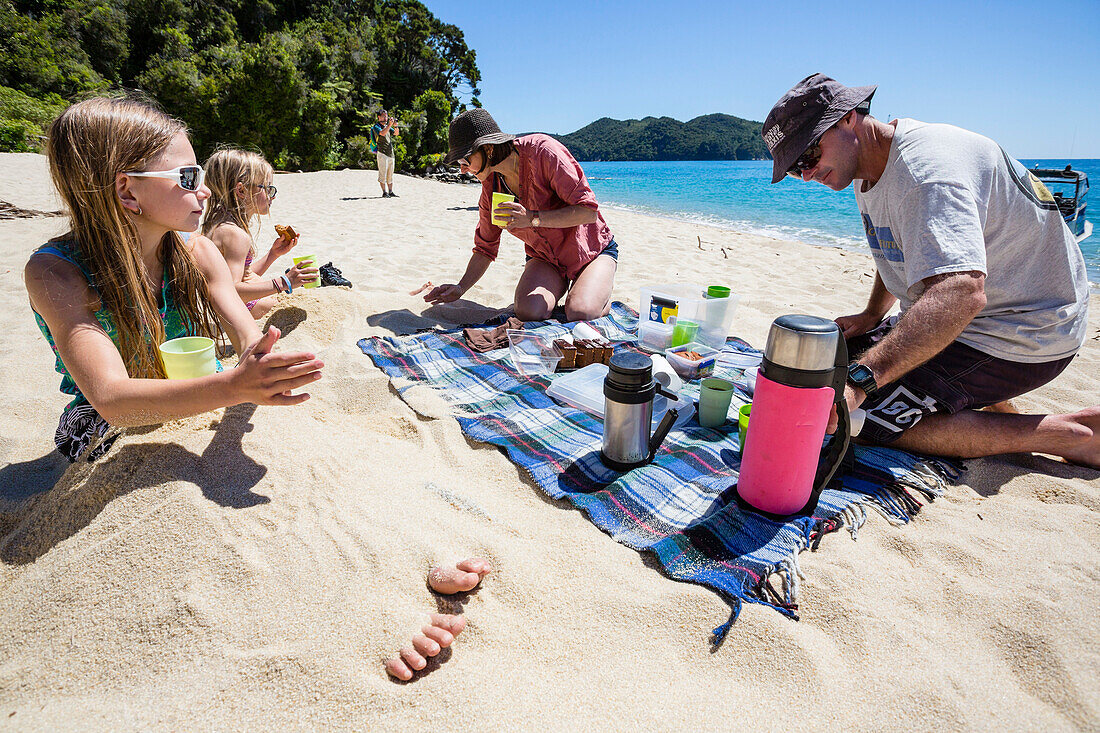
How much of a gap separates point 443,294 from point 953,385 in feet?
10.7

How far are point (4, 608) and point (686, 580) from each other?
1.93 m

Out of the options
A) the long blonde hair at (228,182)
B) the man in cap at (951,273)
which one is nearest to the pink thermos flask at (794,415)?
the man in cap at (951,273)

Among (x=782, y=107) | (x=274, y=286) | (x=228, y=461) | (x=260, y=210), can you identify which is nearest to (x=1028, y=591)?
(x=782, y=107)

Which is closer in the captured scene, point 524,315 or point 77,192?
point 77,192

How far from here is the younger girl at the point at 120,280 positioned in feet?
5.36

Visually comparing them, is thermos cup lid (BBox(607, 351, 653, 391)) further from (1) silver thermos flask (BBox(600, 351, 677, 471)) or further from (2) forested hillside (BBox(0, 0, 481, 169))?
(2) forested hillside (BBox(0, 0, 481, 169))

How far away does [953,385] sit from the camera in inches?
89.1

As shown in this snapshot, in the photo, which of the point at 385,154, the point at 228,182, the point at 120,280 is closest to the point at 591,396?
the point at 120,280

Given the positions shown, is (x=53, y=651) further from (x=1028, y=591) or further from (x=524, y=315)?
(x=524, y=315)

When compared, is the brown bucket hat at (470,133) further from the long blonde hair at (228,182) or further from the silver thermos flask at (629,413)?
the silver thermos flask at (629,413)

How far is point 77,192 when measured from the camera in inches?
67.3

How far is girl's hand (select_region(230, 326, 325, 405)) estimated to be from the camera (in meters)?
1.55

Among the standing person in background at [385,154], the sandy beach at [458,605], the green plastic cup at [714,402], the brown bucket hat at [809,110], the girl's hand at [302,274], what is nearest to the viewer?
the sandy beach at [458,605]

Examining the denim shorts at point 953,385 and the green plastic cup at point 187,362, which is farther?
the denim shorts at point 953,385
